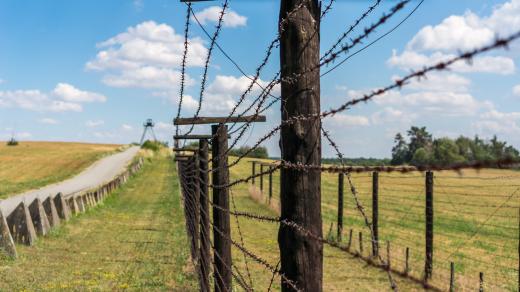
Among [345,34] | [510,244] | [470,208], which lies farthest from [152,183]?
[345,34]

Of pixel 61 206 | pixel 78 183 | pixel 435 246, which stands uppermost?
pixel 61 206

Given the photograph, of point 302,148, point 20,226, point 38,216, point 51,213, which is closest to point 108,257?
point 20,226

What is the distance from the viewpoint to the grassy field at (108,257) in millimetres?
9258

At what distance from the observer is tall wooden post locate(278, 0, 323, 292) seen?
2.78 m

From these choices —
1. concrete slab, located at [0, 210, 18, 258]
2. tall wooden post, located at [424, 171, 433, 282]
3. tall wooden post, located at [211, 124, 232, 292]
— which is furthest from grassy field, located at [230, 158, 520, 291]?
concrete slab, located at [0, 210, 18, 258]

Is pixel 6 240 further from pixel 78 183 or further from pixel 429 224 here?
pixel 78 183

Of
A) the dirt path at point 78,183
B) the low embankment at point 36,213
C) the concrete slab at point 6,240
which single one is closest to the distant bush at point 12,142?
the dirt path at point 78,183

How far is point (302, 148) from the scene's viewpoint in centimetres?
279

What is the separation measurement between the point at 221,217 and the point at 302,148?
126 inches

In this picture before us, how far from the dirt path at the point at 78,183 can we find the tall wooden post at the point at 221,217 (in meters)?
11.3

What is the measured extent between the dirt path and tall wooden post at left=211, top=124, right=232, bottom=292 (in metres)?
11.3

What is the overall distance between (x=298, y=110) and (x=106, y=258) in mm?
9802

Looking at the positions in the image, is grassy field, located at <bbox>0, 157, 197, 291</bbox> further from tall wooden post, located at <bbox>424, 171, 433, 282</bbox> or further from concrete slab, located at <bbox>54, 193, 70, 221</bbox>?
tall wooden post, located at <bbox>424, 171, 433, 282</bbox>

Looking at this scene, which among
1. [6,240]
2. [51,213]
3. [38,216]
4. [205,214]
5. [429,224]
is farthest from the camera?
[51,213]
